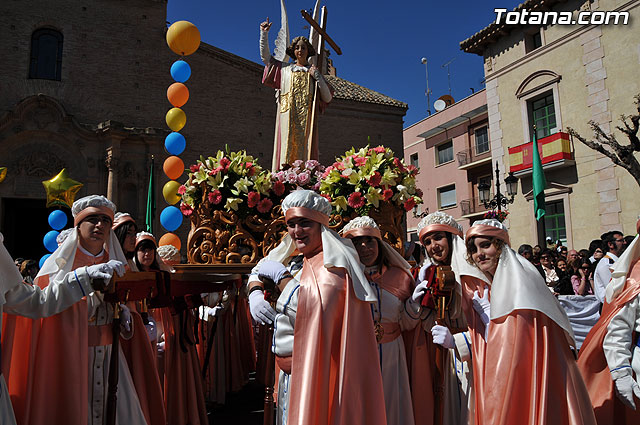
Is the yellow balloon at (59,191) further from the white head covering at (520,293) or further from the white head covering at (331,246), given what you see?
the white head covering at (520,293)

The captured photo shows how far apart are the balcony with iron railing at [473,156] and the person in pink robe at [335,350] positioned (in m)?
21.1

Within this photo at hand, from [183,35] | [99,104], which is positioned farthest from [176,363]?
[99,104]

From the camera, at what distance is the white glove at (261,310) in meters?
2.74

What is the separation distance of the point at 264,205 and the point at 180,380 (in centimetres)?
183

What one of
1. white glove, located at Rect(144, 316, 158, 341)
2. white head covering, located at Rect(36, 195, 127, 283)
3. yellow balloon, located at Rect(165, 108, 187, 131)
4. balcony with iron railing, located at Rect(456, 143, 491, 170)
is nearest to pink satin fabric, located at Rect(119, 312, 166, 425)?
white glove, located at Rect(144, 316, 158, 341)

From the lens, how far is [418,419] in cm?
321

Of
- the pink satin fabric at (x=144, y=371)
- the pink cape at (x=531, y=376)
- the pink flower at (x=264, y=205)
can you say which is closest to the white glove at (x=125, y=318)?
the pink satin fabric at (x=144, y=371)

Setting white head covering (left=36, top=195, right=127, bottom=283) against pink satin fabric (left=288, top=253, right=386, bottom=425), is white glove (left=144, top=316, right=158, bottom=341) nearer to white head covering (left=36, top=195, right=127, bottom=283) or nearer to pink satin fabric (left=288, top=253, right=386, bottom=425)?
white head covering (left=36, top=195, right=127, bottom=283)

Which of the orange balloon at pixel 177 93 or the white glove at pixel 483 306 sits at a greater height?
the orange balloon at pixel 177 93

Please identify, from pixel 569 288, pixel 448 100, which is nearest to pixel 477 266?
pixel 569 288

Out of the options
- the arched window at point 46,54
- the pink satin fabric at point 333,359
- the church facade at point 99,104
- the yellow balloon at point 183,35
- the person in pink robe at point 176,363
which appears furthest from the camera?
the arched window at point 46,54

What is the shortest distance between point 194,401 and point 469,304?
2663 millimetres

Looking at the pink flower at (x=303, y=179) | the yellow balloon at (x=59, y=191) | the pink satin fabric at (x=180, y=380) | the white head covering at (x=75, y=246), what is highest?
the yellow balloon at (x=59, y=191)

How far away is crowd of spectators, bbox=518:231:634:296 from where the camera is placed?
5723mm
